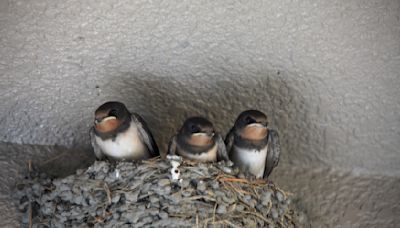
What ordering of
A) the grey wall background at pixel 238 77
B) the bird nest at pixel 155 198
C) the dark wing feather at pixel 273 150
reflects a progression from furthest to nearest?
the dark wing feather at pixel 273 150 < the grey wall background at pixel 238 77 < the bird nest at pixel 155 198

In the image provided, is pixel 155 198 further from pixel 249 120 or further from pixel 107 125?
pixel 249 120

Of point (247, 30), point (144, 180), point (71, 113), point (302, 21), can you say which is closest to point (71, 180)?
point (144, 180)

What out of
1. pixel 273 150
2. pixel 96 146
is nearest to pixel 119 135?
pixel 96 146

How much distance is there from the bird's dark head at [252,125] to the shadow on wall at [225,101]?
0.79ft

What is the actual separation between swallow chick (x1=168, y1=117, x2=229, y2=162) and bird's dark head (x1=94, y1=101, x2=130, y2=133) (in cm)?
29

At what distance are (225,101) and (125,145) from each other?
2.09 ft

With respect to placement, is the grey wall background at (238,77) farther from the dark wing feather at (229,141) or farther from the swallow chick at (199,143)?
the swallow chick at (199,143)

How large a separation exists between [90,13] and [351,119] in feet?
4.64

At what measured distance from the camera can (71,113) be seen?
3.27m

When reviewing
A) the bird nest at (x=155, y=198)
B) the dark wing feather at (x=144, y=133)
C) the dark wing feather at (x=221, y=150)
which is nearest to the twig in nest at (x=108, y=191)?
the bird nest at (x=155, y=198)

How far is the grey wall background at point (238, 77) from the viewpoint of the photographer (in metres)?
2.87

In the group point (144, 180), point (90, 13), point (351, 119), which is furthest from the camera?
point (351, 119)

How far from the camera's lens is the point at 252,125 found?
2.97 m

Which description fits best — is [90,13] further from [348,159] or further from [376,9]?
[348,159]
